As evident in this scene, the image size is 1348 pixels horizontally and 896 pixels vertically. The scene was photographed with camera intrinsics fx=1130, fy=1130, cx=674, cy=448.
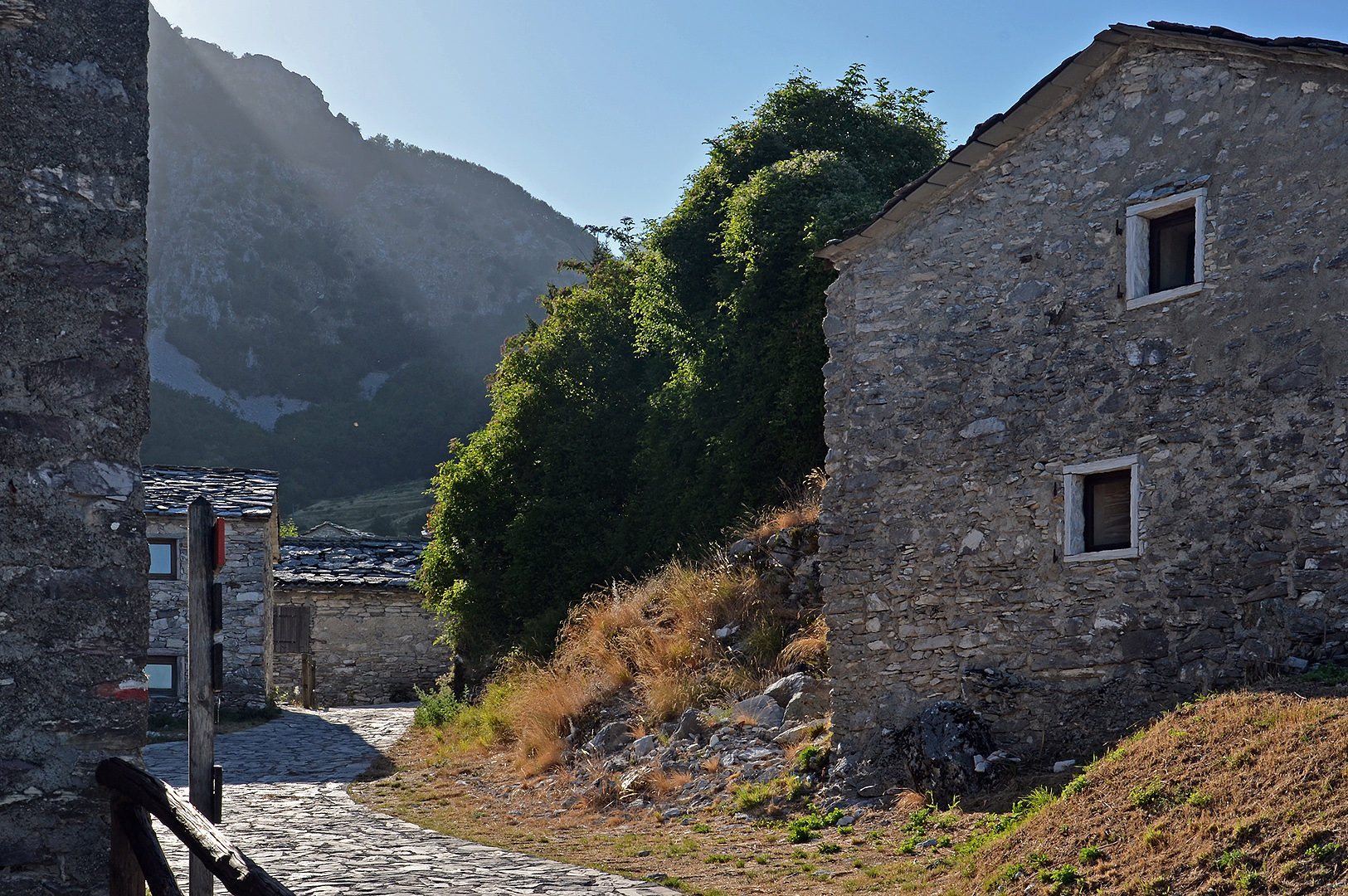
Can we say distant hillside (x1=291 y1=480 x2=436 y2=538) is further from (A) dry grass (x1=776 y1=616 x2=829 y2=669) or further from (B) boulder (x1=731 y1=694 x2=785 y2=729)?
(B) boulder (x1=731 y1=694 x2=785 y2=729)

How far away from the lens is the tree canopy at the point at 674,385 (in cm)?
1562

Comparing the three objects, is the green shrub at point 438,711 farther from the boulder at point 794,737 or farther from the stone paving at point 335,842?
the boulder at point 794,737

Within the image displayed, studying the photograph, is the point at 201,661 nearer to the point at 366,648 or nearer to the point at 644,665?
the point at 644,665

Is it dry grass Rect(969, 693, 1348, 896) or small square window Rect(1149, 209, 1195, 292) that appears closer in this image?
dry grass Rect(969, 693, 1348, 896)

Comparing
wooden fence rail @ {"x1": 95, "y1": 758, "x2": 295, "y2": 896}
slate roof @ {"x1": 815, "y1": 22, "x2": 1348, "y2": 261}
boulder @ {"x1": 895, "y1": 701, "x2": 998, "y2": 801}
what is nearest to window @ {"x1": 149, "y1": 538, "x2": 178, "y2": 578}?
slate roof @ {"x1": 815, "y1": 22, "x2": 1348, "y2": 261}

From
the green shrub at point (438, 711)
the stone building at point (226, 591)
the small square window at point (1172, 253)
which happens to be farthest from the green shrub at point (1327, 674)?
the stone building at point (226, 591)

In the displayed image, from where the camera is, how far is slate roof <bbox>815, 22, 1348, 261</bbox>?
8.50 meters

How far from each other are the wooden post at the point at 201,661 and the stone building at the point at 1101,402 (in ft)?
22.4

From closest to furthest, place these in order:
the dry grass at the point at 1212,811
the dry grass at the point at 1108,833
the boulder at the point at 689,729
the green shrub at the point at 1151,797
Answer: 1. the dry grass at the point at 1212,811
2. the dry grass at the point at 1108,833
3. the green shrub at the point at 1151,797
4. the boulder at the point at 689,729

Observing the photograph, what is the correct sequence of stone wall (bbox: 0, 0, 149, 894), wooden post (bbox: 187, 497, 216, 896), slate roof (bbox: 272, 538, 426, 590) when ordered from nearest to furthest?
1. stone wall (bbox: 0, 0, 149, 894)
2. wooden post (bbox: 187, 497, 216, 896)
3. slate roof (bbox: 272, 538, 426, 590)

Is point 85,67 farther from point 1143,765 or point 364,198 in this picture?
point 364,198

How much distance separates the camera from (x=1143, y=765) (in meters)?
7.30

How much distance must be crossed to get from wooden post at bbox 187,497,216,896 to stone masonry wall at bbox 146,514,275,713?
15.4 m

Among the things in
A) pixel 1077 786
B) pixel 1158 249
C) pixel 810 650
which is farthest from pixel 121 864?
pixel 1158 249
